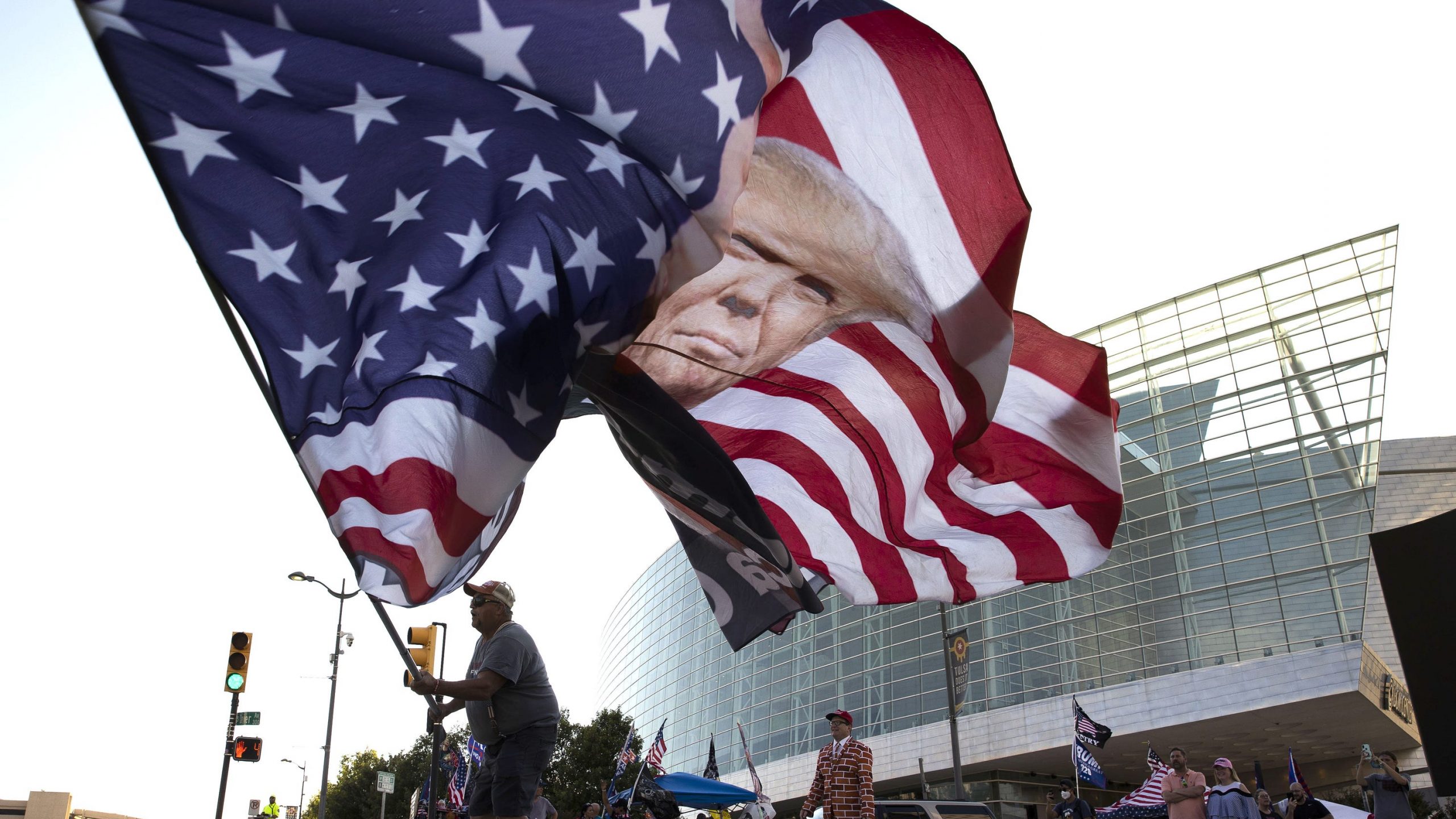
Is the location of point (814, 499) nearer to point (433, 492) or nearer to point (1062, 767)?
point (433, 492)

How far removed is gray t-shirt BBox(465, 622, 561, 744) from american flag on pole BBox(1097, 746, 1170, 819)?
7.42 meters

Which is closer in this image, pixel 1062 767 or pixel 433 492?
pixel 433 492

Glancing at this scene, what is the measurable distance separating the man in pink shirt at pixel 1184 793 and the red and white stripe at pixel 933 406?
562cm

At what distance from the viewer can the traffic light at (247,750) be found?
1579 centimetres

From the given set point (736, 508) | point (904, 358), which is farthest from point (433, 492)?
point (904, 358)

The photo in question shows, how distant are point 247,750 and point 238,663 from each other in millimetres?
2590

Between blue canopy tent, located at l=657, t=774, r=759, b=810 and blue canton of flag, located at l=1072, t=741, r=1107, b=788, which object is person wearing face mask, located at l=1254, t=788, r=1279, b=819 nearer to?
blue canton of flag, located at l=1072, t=741, r=1107, b=788

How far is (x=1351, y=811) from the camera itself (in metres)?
14.7

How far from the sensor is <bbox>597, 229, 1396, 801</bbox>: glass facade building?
3950cm

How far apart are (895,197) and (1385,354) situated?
143ft

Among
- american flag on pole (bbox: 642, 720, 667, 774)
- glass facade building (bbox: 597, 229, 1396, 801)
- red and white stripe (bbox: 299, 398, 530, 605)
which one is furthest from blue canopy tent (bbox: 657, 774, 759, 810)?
glass facade building (bbox: 597, 229, 1396, 801)

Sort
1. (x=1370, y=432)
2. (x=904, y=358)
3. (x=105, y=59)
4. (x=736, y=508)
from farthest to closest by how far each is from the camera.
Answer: (x=1370, y=432) → (x=904, y=358) → (x=736, y=508) → (x=105, y=59)

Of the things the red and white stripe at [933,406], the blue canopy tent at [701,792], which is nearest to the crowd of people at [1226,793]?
the red and white stripe at [933,406]

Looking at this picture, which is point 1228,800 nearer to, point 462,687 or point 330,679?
point 462,687
